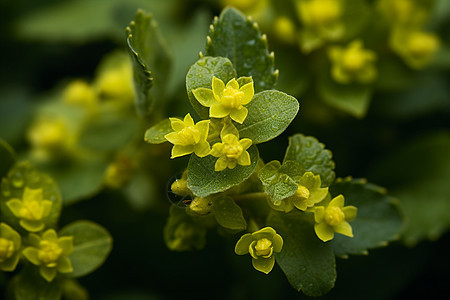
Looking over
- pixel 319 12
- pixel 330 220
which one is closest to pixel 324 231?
pixel 330 220

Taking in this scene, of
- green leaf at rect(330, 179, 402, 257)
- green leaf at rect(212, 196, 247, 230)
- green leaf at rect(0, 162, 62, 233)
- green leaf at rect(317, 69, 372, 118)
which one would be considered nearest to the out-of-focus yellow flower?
green leaf at rect(317, 69, 372, 118)

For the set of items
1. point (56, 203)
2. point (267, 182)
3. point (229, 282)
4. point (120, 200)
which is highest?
point (267, 182)

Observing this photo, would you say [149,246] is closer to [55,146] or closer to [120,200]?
[120,200]

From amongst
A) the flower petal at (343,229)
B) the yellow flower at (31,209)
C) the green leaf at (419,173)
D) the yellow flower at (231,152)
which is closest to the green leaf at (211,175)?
the yellow flower at (231,152)

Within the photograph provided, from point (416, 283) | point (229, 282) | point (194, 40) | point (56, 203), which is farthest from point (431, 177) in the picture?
point (56, 203)

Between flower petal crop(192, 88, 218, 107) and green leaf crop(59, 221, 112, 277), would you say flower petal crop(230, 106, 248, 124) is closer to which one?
flower petal crop(192, 88, 218, 107)

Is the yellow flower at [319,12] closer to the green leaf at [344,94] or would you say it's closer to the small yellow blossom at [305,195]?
the green leaf at [344,94]
